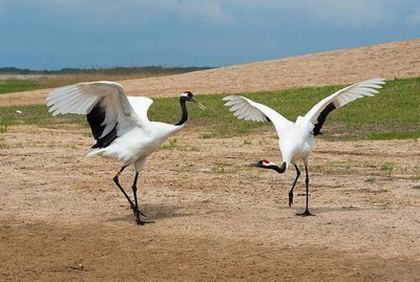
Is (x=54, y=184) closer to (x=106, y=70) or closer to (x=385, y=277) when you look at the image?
(x=385, y=277)

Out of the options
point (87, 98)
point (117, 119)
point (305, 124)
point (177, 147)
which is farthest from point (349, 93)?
point (177, 147)

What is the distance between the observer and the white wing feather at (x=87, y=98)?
36.1 feet

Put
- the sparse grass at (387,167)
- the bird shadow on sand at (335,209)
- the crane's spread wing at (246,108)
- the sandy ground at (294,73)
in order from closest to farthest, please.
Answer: the bird shadow on sand at (335,209) < the crane's spread wing at (246,108) < the sparse grass at (387,167) < the sandy ground at (294,73)

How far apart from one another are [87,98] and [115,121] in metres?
0.52

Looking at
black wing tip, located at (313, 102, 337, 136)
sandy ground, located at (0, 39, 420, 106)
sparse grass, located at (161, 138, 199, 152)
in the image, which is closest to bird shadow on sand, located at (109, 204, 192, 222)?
black wing tip, located at (313, 102, 337, 136)

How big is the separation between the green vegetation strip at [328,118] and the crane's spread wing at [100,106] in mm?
8017

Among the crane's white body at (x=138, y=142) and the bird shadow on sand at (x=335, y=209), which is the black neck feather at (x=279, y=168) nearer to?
the bird shadow on sand at (x=335, y=209)

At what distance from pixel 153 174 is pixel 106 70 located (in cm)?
5112

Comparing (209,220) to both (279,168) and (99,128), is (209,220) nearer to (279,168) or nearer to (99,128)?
(279,168)

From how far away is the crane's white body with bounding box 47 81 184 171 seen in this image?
1109cm

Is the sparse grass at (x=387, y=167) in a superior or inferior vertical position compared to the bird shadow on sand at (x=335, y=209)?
superior

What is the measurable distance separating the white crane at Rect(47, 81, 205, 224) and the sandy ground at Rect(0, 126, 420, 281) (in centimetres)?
73

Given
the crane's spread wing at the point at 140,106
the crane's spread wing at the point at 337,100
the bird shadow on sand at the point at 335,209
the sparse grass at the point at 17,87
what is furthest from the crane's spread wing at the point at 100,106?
the sparse grass at the point at 17,87

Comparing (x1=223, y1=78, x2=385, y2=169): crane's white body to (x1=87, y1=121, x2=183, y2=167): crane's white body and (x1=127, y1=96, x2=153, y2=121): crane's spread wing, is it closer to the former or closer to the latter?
(x1=87, y1=121, x2=183, y2=167): crane's white body
